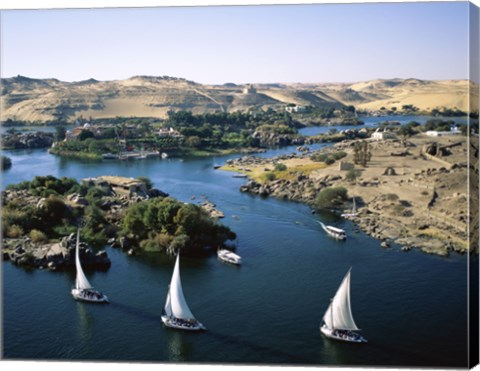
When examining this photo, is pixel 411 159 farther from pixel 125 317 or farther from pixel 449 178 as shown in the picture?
pixel 125 317

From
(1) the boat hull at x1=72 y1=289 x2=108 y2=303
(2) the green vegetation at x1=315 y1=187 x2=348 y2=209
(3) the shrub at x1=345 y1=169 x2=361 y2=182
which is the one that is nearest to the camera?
(1) the boat hull at x1=72 y1=289 x2=108 y2=303

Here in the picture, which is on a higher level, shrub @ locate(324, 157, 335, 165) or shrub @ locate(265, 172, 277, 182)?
shrub @ locate(324, 157, 335, 165)

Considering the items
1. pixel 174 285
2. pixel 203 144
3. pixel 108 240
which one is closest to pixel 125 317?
pixel 174 285

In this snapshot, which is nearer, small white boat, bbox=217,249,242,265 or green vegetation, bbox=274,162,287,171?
small white boat, bbox=217,249,242,265

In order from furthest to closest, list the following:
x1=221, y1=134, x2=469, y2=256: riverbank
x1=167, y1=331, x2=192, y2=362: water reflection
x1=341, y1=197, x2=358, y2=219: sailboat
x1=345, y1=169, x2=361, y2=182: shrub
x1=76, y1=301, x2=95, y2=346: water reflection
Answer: x1=345, y1=169, x2=361, y2=182: shrub, x1=341, y1=197, x2=358, y2=219: sailboat, x1=221, y1=134, x2=469, y2=256: riverbank, x1=76, y1=301, x2=95, y2=346: water reflection, x1=167, y1=331, x2=192, y2=362: water reflection

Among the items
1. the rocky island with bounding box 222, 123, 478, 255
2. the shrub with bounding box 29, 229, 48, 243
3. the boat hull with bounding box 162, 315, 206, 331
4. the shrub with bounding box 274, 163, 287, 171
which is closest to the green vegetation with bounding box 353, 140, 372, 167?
the rocky island with bounding box 222, 123, 478, 255

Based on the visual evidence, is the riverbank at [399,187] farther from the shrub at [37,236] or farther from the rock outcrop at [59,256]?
the shrub at [37,236]

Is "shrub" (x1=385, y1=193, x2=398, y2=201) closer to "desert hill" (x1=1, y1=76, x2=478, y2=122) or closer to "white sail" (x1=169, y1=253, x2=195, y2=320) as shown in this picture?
"desert hill" (x1=1, y1=76, x2=478, y2=122)
